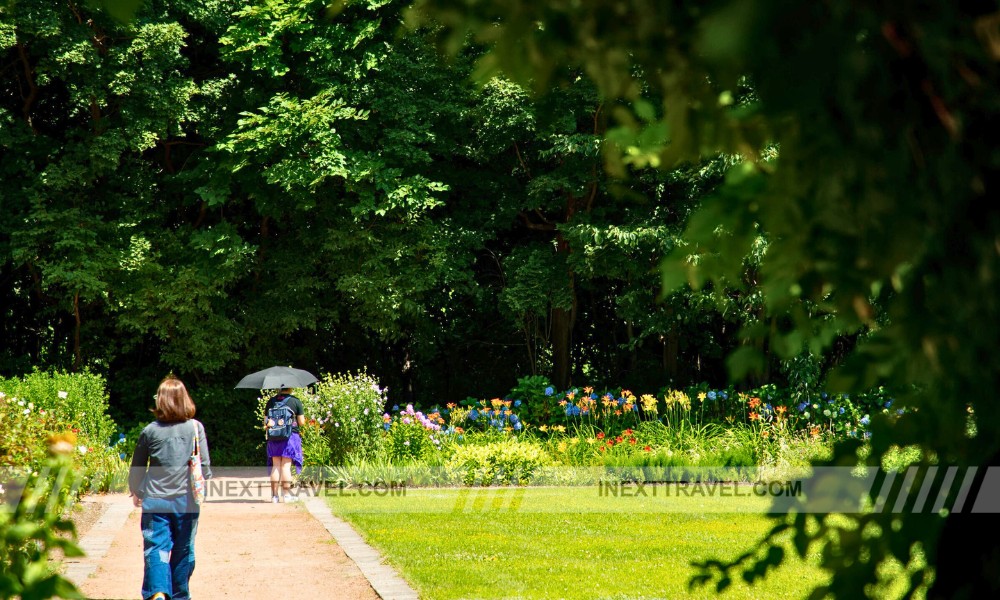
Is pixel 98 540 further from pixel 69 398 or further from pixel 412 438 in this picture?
pixel 412 438

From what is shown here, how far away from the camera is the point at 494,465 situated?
11672mm

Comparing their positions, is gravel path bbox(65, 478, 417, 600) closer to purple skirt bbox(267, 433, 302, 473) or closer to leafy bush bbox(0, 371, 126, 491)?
purple skirt bbox(267, 433, 302, 473)

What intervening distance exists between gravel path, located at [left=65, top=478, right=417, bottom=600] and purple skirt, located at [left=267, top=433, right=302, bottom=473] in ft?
2.20

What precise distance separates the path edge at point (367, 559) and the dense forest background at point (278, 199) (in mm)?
6346

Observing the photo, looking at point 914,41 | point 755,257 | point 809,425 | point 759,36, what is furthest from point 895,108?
point 809,425

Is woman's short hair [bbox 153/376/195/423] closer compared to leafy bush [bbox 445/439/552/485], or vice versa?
woman's short hair [bbox 153/376/195/423]

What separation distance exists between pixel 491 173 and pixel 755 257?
650 cm

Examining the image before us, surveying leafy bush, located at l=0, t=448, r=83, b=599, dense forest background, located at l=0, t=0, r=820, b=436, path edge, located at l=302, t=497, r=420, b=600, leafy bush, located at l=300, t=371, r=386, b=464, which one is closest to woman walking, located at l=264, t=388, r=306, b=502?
path edge, located at l=302, t=497, r=420, b=600

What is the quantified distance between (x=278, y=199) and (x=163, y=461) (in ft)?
33.1

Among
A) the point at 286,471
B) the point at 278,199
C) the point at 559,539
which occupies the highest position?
the point at 278,199

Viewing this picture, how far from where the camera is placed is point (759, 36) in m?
0.91

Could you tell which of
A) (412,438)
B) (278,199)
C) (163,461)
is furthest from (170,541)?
(278,199)

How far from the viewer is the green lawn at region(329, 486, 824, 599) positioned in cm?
616

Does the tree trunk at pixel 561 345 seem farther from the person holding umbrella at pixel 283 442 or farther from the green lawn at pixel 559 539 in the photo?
the person holding umbrella at pixel 283 442
